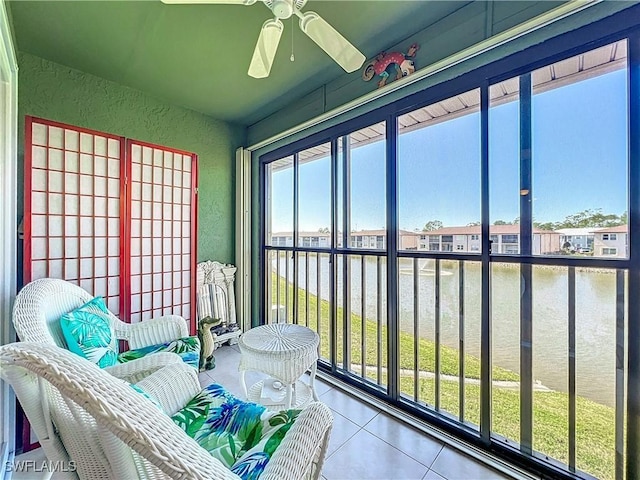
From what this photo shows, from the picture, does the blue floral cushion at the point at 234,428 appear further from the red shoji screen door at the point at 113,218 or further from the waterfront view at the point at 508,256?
the red shoji screen door at the point at 113,218

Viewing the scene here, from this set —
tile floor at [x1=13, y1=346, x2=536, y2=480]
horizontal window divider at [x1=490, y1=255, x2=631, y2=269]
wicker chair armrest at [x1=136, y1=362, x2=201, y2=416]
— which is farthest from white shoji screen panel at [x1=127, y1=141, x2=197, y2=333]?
horizontal window divider at [x1=490, y1=255, x2=631, y2=269]

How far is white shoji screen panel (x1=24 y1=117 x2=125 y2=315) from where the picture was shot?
76.7 inches

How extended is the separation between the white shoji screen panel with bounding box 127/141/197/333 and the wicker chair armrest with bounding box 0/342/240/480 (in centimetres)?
198

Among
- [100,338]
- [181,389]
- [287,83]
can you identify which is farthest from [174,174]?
[181,389]

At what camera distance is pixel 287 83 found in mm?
2594

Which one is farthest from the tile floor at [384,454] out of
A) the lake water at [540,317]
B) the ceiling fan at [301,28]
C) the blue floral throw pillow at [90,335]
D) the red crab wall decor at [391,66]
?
the red crab wall decor at [391,66]

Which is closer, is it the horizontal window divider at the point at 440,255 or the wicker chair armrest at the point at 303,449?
the wicker chair armrest at the point at 303,449

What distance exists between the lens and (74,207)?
2146 mm

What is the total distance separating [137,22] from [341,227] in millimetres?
2076

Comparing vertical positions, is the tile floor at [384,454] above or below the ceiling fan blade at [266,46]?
below

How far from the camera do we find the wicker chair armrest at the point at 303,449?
0.87m

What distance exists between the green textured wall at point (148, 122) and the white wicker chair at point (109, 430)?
6.01 ft

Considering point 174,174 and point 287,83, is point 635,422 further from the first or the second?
point 174,174

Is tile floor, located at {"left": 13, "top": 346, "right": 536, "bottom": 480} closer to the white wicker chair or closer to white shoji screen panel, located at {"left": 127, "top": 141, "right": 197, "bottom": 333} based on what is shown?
the white wicker chair
